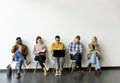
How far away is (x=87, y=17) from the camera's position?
8984 mm

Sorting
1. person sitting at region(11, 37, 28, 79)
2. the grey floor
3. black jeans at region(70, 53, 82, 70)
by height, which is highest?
person sitting at region(11, 37, 28, 79)

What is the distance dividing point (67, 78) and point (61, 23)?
2102 mm

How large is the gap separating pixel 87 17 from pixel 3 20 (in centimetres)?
261

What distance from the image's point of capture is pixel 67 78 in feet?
24.5

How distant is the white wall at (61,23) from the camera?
8.72 meters

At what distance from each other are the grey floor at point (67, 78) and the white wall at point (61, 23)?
80 cm

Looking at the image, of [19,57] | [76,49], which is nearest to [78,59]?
[76,49]

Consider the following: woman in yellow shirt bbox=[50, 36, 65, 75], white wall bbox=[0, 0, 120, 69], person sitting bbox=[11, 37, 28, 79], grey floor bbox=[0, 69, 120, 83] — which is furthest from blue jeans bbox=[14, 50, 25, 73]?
woman in yellow shirt bbox=[50, 36, 65, 75]

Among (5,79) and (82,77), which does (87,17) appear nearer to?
(82,77)

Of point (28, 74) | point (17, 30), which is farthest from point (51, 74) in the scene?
point (17, 30)

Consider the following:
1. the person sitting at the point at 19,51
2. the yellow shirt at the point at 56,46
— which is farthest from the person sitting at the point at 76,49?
the person sitting at the point at 19,51

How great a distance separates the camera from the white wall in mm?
8719

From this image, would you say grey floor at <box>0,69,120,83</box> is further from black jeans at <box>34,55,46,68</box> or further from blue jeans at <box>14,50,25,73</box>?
blue jeans at <box>14,50,25,73</box>

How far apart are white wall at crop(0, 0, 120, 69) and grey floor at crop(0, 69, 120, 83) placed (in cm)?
80
